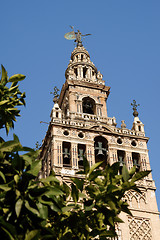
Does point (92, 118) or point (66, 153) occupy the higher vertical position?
point (92, 118)

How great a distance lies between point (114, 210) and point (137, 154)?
90.1 feet

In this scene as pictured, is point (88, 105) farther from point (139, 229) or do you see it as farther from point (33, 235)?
point (33, 235)

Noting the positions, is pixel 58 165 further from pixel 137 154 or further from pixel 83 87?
pixel 83 87

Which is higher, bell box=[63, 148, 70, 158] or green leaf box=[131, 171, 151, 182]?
bell box=[63, 148, 70, 158]

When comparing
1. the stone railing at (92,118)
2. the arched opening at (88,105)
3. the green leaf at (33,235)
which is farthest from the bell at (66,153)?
the green leaf at (33,235)

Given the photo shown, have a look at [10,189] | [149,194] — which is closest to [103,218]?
[10,189]

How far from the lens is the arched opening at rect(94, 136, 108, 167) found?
3700cm

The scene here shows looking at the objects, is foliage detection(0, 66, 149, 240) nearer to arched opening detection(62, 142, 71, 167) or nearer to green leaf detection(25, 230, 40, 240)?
green leaf detection(25, 230, 40, 240)

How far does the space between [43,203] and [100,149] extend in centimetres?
2677

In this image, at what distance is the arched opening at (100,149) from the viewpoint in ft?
121

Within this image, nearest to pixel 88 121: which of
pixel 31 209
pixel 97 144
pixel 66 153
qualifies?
pixel 97 144

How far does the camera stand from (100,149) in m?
37.0

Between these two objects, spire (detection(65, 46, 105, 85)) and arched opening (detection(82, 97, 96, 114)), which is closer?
arched opening (detection(82, 97, 96, 114))

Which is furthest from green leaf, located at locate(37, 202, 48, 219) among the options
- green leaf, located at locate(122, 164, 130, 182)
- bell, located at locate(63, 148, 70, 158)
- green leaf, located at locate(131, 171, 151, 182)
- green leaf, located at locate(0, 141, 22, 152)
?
bell, located at locate(63, 148, 70, 158)
